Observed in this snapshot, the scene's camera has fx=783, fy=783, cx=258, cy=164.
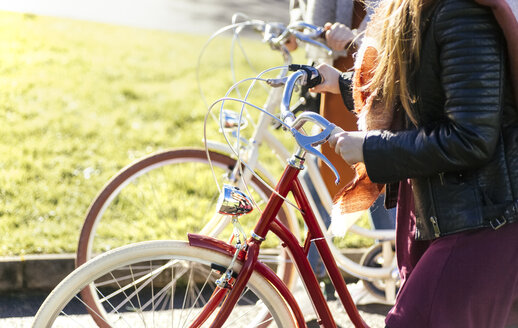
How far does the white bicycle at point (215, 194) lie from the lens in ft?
10.9

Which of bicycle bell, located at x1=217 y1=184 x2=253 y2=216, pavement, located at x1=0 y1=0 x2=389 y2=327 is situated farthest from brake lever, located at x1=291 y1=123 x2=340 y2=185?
pavement, located at x1=0 y1=0 x2=389 y2=327

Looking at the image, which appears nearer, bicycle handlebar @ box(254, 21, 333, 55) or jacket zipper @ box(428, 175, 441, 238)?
jacket zipper @ box(428, 175, 441, 238)

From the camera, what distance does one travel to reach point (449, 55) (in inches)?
78.7

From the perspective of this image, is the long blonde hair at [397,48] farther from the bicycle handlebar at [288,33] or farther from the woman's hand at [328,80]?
the bicycle handlebar at [288,33]

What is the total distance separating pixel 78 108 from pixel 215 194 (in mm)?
2851

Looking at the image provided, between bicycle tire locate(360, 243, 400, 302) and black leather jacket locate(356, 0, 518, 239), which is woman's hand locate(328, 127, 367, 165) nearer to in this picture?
black leather jacket locate(356, 0, 518, 239)

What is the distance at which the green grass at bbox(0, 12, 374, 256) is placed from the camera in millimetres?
4832

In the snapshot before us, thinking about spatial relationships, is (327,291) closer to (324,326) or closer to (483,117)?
(324,326)

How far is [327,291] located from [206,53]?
5131 mm

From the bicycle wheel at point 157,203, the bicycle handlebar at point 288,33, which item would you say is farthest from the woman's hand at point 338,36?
the bicycle wheel at point 157,203

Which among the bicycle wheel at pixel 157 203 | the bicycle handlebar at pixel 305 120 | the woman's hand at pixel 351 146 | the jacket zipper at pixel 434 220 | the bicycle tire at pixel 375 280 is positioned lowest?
the bicycle tire at pixel 375 280

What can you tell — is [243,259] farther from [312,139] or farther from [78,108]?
[78,108]

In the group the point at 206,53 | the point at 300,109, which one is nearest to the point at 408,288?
the point at 300,109

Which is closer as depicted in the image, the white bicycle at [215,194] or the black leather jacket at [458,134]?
the black leather jacket at [458,134]
